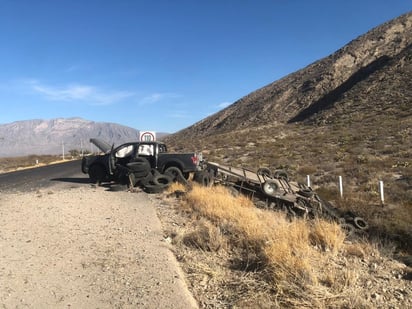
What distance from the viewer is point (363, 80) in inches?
2283

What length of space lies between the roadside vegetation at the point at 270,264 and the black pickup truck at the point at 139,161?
7663 millimetres

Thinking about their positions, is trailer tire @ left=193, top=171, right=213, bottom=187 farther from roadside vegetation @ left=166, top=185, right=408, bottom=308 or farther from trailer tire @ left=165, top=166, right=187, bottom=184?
roadside vegetation @ left=166, top=185, right=408, bottom=308

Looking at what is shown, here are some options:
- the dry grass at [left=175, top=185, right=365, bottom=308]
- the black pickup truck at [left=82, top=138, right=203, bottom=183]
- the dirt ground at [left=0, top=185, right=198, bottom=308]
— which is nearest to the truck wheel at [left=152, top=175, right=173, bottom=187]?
the black pickup truck at [left=82, top=138, right=203, bottom=183]

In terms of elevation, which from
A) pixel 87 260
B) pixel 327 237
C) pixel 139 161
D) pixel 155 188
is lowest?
pixel 87 260

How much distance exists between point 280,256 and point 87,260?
2.98m

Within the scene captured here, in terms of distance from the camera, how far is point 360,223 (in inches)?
405

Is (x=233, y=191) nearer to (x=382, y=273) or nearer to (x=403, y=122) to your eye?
(x=382, y=273)

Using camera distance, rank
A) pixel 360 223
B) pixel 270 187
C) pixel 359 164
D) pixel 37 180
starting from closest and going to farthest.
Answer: pixel 360 223
pixel 270 187
pixel 359 164
pixel 37 180

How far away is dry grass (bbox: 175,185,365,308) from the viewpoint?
4.79m

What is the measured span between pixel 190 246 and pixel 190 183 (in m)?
7.25

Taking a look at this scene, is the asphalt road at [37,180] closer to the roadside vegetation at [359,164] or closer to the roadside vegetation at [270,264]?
the roadside vegetation at [359,164]

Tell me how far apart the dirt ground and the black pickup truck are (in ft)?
17.6

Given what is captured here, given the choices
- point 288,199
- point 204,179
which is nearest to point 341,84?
point 204,179

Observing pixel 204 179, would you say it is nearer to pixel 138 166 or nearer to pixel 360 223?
pixel 138 166
